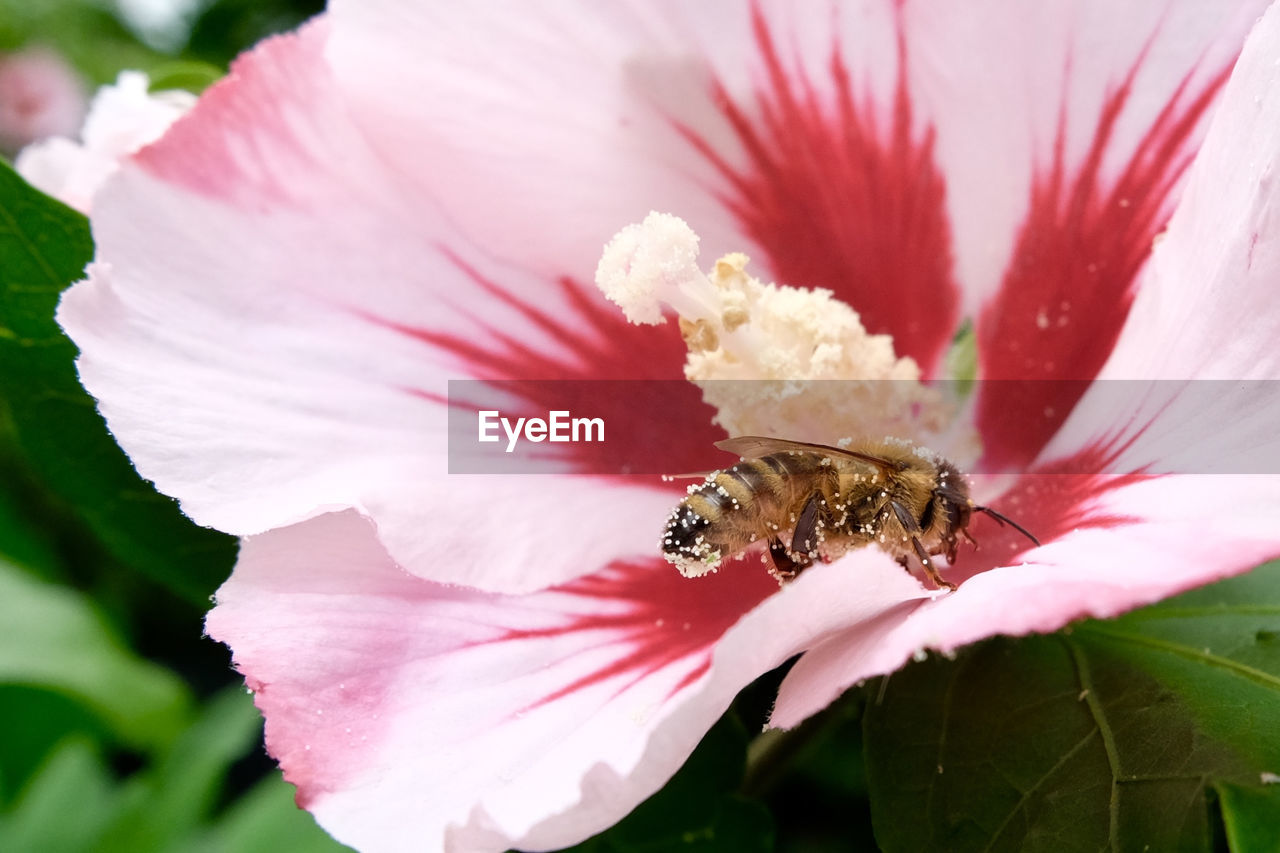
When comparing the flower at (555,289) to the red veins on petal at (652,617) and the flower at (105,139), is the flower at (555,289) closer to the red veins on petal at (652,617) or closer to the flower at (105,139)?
the red veins on petal at (652,617)

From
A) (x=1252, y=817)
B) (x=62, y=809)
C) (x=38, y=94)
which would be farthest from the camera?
(x=38, y=94)

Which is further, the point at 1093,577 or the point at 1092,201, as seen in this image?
the point at 1092,201

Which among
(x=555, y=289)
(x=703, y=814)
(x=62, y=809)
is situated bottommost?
(x=62, y=809)

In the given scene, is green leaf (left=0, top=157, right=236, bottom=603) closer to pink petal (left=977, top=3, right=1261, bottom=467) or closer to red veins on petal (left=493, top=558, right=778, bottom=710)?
red veins on petal (left=493, top=558, right=778, bottom=710)

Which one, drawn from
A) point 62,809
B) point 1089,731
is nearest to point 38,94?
point 62,809

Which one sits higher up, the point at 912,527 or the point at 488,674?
the point at 912,527

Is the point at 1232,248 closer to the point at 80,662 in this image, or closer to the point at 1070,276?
the point at 1070,276

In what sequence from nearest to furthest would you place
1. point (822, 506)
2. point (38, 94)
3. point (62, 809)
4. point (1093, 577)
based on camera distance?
point (1093, 577) → point (822, 506) → point (62, 809) → point (38, 94)
